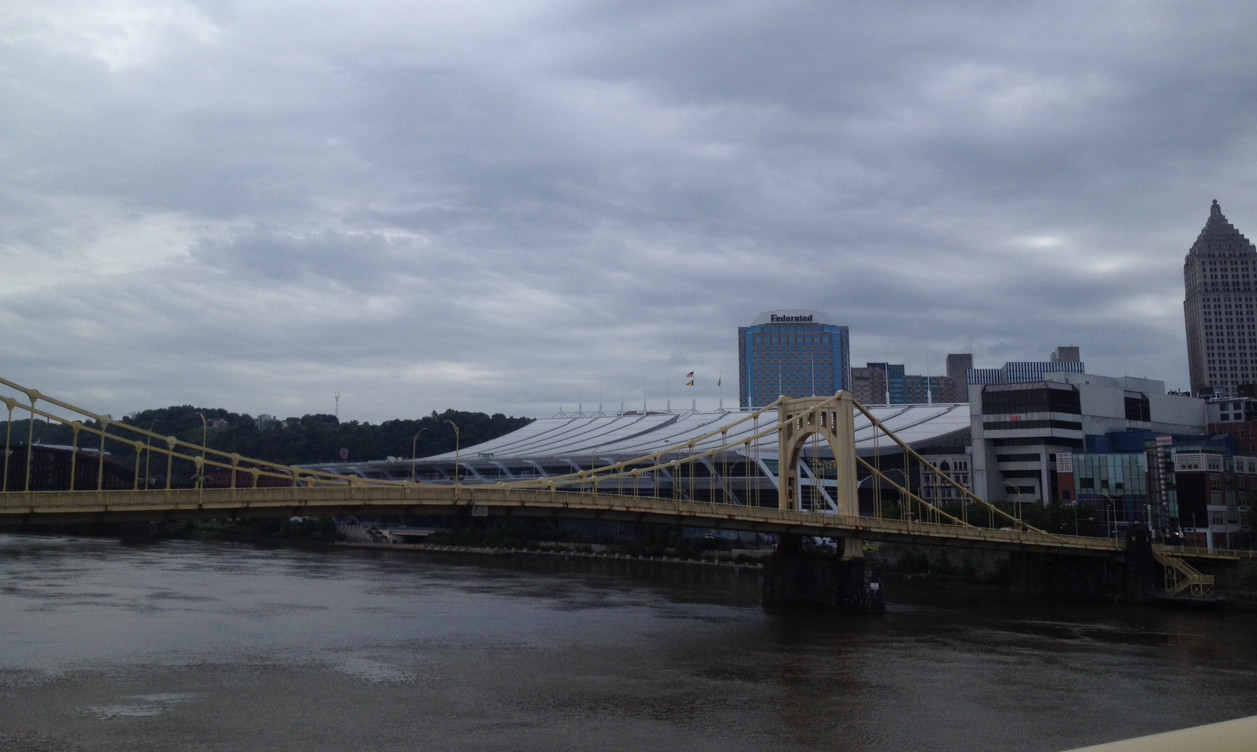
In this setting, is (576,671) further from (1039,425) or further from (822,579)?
(1039,425)

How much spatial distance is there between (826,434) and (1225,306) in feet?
551

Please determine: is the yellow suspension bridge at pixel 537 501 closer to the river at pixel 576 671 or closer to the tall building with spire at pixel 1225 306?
the river at pixel 576 671

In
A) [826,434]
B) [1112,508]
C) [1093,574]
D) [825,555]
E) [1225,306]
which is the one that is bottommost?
[1093,574]

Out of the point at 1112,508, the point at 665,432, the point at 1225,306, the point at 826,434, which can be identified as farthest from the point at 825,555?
the point at 1225,306

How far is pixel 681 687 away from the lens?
1078 inches

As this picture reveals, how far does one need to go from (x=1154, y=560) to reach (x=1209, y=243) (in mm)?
160152

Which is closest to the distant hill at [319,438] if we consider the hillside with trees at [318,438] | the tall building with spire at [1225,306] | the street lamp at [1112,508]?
the hillside with trees at [318,438]

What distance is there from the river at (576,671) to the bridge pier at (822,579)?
1.90 meters

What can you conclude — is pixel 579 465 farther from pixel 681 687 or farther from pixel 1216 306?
pixel 1216 306

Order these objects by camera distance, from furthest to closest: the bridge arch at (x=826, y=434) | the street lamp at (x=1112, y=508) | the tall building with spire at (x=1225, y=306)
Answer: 1. the tall building with spire at (x=1225, y=306)
2. the street lamp at (x=1112, y=508)
3. the bridge arch at (x=826, y=434)

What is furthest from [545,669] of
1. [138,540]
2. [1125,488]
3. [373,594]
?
[138,540]

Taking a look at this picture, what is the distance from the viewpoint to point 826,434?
51.2m

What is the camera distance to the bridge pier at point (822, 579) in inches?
1834

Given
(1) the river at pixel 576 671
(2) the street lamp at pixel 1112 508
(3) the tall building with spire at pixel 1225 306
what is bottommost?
(1) the river at pixel 576 671
